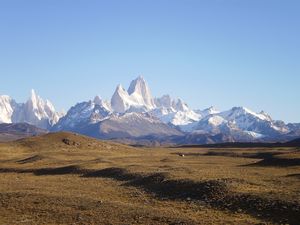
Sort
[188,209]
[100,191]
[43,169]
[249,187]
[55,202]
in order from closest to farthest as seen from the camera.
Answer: [188,209], [55,202], [249,187], [100,191], [43,169]

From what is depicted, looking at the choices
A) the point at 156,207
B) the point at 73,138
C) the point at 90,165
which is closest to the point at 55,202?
the point at 156,207

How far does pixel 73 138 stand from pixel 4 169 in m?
64.3

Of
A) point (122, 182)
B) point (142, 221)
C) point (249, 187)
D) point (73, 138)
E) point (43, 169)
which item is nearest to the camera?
point (142, 221)

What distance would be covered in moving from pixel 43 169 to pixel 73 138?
6922cm

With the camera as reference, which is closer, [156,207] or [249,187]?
[156,207]

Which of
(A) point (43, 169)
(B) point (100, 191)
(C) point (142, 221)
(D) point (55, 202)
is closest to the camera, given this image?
(C) point (142, 221)

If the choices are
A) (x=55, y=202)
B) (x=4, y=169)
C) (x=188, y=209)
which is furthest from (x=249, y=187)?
(x=4, y=169)

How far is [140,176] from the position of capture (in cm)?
5506

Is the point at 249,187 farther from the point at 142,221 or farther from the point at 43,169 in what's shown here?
the point at 43,169

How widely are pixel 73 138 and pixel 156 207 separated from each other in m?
111

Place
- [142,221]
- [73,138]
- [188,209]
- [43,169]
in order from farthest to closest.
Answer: [73,138]
[43,169]
[188,209]
[142,221]

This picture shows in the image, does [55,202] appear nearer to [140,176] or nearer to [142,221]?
[142,221]

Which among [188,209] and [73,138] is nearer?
[188,209]

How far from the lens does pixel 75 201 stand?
125 ft
